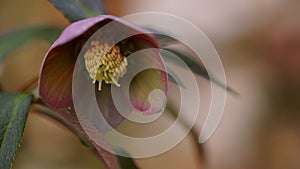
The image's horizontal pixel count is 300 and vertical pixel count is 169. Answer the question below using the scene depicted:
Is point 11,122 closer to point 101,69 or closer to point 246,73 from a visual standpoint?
point 101,69

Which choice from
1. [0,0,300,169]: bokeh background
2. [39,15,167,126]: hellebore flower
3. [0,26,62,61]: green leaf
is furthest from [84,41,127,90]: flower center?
[0,0,300,169]: bokeh background

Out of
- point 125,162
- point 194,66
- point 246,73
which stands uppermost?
point 194,66

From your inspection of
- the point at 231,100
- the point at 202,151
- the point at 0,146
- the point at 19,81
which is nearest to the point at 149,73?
the point at 0,146

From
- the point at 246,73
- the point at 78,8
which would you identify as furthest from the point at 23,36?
the point at 246,73

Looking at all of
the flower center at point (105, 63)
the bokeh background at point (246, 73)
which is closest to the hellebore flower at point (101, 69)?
the flower center at point (105, 63)

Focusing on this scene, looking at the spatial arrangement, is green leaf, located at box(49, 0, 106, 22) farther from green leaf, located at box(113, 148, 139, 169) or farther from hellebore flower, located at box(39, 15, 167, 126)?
green leaf, located at box(113, 148, 139, 169)

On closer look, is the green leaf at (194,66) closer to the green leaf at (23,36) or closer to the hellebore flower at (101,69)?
the hellebore flower at (101,69)
